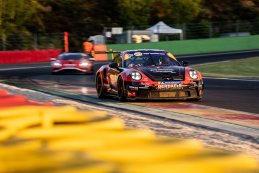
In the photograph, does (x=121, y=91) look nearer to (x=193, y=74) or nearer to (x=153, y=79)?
(x=153, y=79)

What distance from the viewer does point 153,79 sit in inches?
539

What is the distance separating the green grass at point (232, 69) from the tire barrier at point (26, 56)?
52.1ft

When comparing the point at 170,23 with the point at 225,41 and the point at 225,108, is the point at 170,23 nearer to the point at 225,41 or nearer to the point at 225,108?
the point at 225,41

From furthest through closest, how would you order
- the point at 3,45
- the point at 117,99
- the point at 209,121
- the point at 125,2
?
the point at 125,2, the point at 3,45, the point at 117,99, the point at 209,121

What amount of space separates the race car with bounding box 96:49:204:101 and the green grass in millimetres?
11691

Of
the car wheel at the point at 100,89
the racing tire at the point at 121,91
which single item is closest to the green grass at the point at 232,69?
the car wheel at the point at 100,89

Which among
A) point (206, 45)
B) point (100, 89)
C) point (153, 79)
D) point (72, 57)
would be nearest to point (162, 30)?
point (206, 45)

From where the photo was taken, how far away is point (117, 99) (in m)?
15.2

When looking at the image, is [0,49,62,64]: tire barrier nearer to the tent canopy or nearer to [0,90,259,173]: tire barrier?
the tent canopy

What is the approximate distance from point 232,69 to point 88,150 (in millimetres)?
27289

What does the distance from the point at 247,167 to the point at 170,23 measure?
54215mm

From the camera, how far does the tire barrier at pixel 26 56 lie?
143 feet

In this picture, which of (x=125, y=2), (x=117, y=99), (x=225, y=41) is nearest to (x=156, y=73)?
(x=117, y=99)

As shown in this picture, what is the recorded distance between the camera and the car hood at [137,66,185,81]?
45.1 feet
